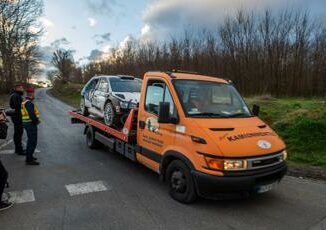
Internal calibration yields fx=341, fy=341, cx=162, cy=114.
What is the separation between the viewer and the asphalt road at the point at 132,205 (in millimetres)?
4918

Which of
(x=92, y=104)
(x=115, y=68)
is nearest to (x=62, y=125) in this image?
(x=92, y=104)

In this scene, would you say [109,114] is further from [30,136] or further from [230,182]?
[230,182]

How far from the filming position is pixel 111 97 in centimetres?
903

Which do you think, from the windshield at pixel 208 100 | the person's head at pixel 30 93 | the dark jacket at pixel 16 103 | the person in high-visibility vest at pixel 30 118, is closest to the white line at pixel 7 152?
the dark jacket at pixel 16 103

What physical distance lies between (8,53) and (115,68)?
13.2 metres

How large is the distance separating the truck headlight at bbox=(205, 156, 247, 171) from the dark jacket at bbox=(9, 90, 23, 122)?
6430 mm

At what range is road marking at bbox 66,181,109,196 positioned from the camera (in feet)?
20.7

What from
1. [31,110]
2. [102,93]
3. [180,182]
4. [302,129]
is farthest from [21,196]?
[302,129]

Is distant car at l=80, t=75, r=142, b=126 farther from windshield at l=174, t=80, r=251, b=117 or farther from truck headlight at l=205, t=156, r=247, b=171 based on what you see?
truck headlight at l=205, t=156, r=247, b=171

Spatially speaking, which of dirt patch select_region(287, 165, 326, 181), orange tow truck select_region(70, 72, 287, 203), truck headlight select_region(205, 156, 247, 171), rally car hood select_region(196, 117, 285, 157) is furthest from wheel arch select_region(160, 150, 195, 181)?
dirt patch select_region(287, 165, 326, 181)

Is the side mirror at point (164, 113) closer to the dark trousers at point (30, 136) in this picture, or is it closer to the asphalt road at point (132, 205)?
the asphalt road at point (132, 205)

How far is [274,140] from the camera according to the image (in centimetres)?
567

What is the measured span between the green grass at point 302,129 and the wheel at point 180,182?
14.1ft

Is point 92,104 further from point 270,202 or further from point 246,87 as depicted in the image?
point 246,87
